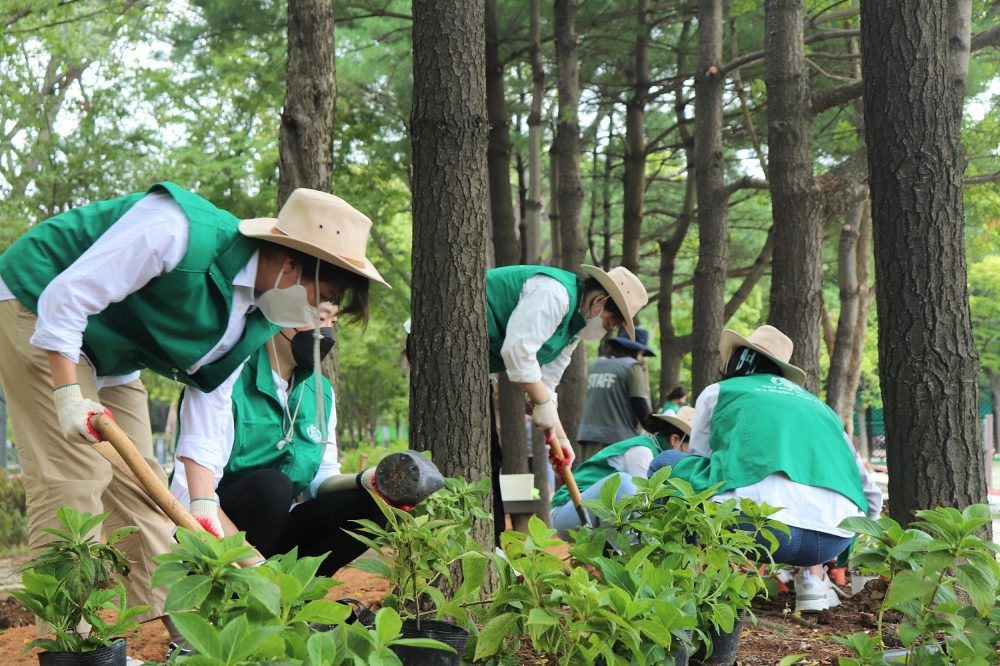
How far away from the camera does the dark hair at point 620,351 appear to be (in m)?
7.75

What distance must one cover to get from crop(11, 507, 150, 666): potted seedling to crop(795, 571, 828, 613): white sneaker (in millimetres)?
3142

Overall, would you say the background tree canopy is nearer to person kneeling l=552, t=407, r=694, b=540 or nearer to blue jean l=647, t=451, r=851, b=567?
person kneeling l=552, t=407, r=694, b=540

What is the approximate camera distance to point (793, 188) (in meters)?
6.97

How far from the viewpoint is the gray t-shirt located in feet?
25.1

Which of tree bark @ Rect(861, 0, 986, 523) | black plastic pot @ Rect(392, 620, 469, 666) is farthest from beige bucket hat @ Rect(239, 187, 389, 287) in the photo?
tree bark @ Rect(861, 0, 986, 523)

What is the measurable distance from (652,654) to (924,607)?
0.70m

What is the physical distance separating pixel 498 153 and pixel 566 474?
6862 mm

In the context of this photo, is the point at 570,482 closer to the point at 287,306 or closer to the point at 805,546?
the point at 805,546

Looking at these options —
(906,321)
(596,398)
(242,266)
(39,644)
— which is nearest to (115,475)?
(242,266)

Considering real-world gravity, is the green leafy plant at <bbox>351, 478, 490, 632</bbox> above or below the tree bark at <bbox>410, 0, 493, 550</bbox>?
below

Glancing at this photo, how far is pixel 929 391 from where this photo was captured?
3.91m

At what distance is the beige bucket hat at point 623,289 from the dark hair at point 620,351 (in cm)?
249

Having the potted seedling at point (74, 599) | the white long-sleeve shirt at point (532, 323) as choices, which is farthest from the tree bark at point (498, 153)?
the potted seedling at point (74, 599)

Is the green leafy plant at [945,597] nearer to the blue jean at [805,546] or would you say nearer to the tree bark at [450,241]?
the blue jean at [805,546]
